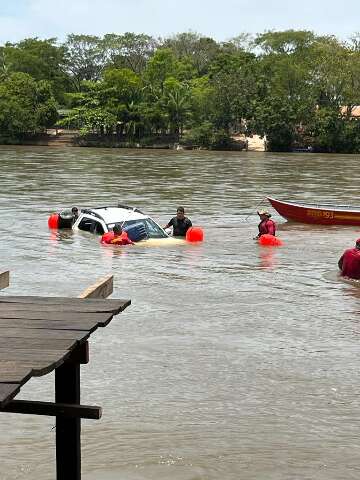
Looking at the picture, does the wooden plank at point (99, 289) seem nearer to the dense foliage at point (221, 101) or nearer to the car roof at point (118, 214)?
the car roof at point (118, 214)

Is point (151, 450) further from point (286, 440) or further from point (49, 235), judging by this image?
point (49, 235)

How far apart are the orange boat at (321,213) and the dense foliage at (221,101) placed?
65.3m

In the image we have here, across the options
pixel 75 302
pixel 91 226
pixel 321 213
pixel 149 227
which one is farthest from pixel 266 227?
pixel 75 302

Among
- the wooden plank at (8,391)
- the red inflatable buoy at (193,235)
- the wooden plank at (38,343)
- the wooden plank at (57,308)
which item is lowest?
the red inflatable buoy at (193,235)

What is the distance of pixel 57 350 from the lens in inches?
205

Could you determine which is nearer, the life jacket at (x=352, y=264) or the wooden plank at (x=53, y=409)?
the wooden plank at (x=53, y=409)

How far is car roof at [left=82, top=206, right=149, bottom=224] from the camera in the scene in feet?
80.2

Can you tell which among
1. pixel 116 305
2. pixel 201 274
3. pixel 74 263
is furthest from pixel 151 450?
pixel 74 263

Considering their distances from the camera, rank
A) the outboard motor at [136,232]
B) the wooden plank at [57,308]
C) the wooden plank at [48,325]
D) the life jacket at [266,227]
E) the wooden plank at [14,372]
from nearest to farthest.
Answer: the wooden plank at [14,372] → the wooden plank at [48,325] → the wooden plank at [57,308] → the outboard motor at [136,232] → the life jacket at [266,227]

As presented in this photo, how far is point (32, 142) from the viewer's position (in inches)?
4227

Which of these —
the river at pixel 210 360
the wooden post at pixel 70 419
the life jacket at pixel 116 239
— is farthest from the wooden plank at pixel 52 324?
the life jacket at pixel 116 239

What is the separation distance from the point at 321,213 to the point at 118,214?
8.02 m

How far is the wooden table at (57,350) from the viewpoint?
504cm

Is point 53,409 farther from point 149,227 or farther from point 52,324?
point 149,227
